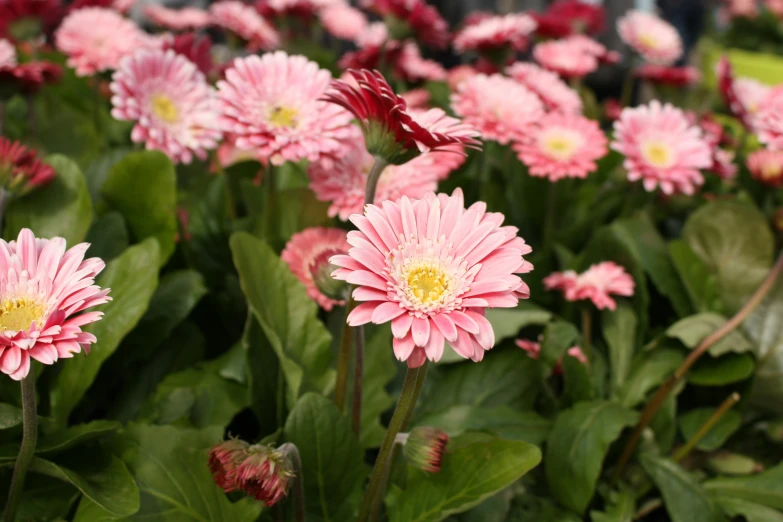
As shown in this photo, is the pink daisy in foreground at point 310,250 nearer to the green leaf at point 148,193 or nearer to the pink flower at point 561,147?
the green leaf at point 148,193

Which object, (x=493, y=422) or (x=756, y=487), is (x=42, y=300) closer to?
(x=493, y=422)

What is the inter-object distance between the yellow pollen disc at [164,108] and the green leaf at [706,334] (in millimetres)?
561

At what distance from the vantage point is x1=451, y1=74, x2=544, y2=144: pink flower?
0.77 meters

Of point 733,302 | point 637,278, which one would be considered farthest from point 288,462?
point 733,302

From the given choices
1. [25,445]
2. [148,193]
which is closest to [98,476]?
[25,445]

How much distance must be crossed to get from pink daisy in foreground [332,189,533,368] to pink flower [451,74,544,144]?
329mm

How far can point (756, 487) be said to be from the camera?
72 centimetres

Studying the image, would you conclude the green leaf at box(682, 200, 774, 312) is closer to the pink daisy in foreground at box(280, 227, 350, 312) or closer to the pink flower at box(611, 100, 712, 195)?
the pink flower at box(611, 100, 712, 195)

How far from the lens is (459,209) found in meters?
0.45

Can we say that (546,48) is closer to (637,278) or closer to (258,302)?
(637,278)

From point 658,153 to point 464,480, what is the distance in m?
0.48

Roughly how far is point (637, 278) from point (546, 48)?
0.47m

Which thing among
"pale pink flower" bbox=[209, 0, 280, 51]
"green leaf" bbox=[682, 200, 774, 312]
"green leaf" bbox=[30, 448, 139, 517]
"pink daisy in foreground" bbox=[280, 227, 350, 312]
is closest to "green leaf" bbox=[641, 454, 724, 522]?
"green leaf" bbox=[682, 200, 774, 312]

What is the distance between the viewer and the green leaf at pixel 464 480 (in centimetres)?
51
